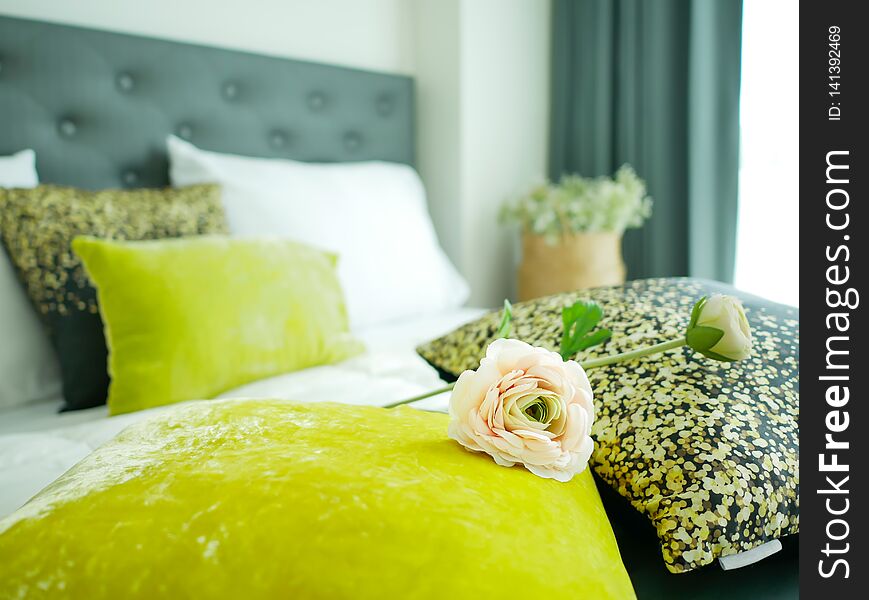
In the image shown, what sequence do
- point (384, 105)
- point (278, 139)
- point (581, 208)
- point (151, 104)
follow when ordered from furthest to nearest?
point (384, 105), point (581, 208), point (278, 139), point (151, 104)

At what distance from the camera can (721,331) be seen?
573 mm

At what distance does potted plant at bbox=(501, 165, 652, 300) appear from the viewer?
6.86ft

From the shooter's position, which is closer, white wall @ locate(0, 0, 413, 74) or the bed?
the bed

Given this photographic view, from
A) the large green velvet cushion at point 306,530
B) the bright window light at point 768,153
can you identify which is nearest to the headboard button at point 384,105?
the bright window light at point 768,153

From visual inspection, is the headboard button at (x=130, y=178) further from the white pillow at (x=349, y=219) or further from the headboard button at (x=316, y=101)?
the headboard button at (x=316, y=101)

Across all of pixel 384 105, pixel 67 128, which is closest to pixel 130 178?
pixel 67 128

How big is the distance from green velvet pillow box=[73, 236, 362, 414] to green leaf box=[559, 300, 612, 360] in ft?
2.03

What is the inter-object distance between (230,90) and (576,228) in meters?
1.17

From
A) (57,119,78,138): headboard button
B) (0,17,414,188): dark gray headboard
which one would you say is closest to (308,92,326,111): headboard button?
(0,17,414,188): dark gray headboard

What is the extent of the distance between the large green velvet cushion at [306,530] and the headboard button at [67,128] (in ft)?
4.35

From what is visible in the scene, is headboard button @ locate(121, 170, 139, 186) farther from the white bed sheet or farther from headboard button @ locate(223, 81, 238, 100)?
the white bed sheet

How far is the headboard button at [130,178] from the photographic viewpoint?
5.38 ft

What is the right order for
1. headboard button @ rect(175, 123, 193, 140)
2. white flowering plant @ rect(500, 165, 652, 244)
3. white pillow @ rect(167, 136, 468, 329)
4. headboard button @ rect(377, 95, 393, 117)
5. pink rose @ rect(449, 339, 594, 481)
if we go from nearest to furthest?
1. pink rose @ rect(449, 339, 594, 481)
2. white pillow @ rect(167, 136, 468, 329)
3. headboard button @ rect(175, 123, 193, 140)
4. white flowering plant @ rect(500, 165, 652, 244)
5. headboard button @ rect(377, 95, 393, 117)

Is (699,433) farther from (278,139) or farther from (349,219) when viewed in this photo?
(278,139)
